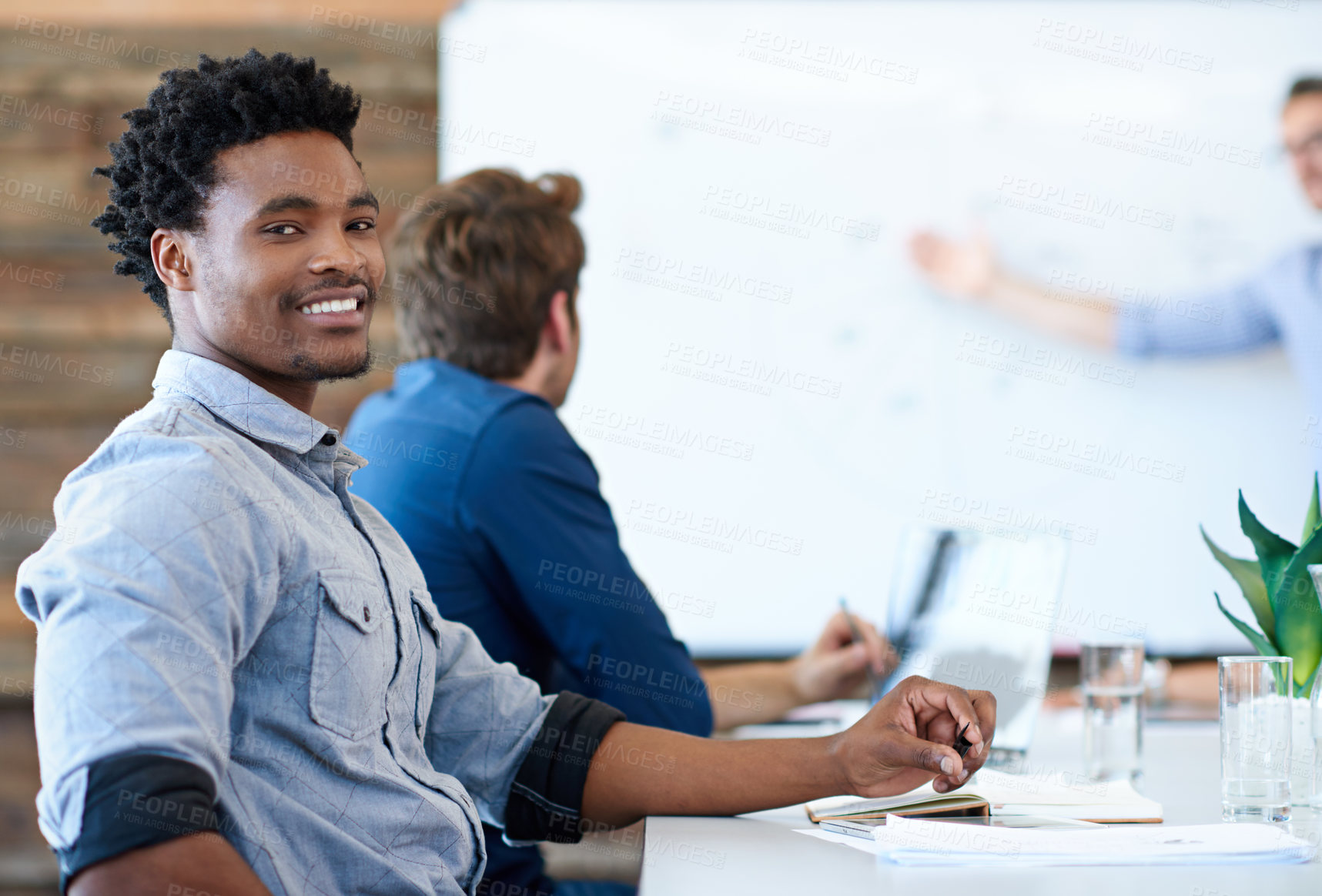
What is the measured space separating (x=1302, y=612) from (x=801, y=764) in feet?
1.58

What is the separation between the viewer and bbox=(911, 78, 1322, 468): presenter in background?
2.19 m

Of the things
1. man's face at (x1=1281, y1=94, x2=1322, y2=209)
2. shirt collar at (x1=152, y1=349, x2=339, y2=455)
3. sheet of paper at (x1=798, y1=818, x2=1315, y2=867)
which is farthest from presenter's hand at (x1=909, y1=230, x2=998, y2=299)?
shirt collar at (x1=152, y1=349, x2=339, y2=455)

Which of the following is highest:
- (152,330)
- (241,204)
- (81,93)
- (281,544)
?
(81,93)

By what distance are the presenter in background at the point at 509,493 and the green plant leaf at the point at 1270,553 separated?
0.47 m

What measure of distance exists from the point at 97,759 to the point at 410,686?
32cm

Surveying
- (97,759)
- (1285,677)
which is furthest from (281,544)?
(1285,677)

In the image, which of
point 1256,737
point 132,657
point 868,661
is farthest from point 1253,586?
point 132,657

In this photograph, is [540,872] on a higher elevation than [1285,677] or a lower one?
lower

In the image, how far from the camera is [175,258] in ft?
2.90

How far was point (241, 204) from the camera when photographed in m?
0.86

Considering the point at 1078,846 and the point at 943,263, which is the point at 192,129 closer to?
the point at 1078,846

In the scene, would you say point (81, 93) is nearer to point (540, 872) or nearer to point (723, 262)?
point (723, 262)

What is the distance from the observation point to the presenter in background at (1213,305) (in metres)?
2.19

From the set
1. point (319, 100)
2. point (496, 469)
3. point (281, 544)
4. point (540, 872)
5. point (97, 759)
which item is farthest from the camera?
point (496, 469)
